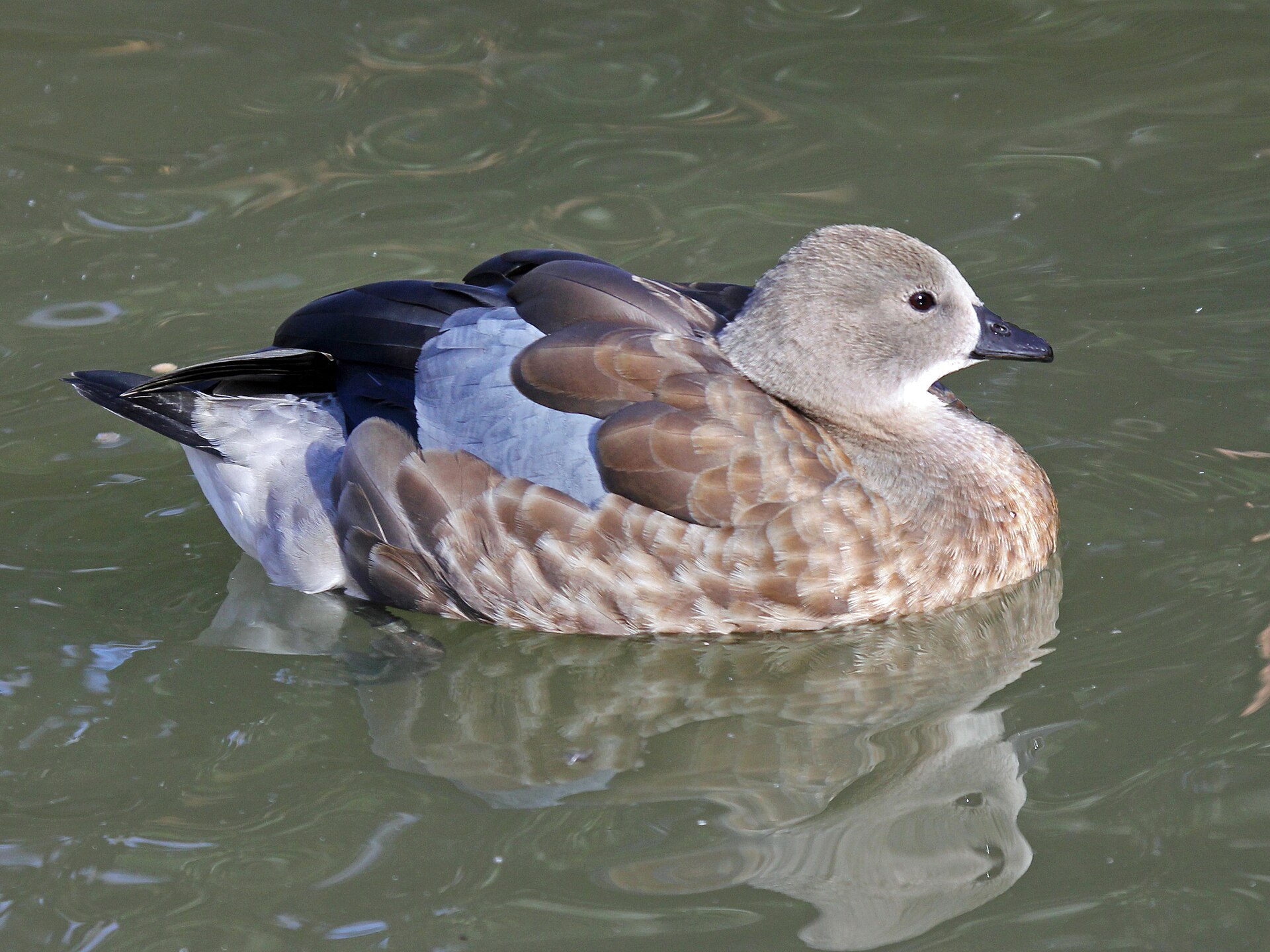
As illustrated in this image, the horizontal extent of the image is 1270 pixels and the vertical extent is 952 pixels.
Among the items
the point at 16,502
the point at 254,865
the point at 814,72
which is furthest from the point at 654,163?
the point at 254,865

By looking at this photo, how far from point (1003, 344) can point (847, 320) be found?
594 millimetres

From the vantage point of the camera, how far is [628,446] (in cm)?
504

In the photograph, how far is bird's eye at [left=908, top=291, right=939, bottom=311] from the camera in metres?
5.34

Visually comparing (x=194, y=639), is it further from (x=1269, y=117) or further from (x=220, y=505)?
(x=1269, y=117)

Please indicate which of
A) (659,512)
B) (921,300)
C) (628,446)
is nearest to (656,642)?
(659,512)

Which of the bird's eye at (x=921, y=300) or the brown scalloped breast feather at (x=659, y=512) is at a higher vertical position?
the bird's eye at (x=921, y=300)

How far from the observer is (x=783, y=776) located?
14.9ft

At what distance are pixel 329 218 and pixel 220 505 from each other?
253 cm

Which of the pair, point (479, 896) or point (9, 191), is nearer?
point (479, 896)

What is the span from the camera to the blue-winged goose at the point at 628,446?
5.11m

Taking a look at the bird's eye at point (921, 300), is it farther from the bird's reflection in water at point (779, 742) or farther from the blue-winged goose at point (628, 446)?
the bird's reflection in water at point (779, 742)

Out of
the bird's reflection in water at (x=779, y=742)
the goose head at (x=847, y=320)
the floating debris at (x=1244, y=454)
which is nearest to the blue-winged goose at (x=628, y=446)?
the goose head at (x=847, y=320)

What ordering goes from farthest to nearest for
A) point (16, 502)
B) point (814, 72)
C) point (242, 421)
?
point (814, 72), point (16, 502), point (242, 421)

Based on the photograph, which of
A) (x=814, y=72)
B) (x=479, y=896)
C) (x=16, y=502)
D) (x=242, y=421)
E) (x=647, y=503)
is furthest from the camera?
(x=814, y=72)
